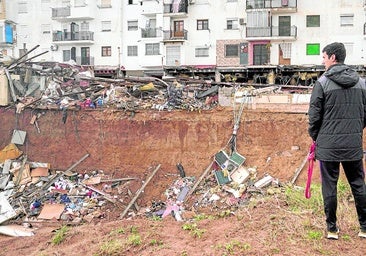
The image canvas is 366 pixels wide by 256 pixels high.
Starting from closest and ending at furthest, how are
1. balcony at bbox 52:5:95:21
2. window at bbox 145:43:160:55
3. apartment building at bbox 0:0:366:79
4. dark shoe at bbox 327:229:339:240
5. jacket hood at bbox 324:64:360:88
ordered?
jacket hood at bbox 324:64:360:88 < dark shoe at bbox 327:229:339:240 < apartment building at bbox 0:0:366:79 < window at bbox 145:43:160:55 < balcony at bbox 52:5:95:21

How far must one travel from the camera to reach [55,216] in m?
11.7

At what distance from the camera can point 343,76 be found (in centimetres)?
415

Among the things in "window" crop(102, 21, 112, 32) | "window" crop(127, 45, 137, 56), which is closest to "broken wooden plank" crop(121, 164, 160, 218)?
"window" crop(127, 45, 137, 56)

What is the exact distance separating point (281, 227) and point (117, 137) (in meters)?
10.0

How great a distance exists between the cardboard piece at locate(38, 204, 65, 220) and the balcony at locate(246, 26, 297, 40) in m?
21.1

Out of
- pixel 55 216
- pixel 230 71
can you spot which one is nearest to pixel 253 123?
pixel 55 216

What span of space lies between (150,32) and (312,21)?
11.9m

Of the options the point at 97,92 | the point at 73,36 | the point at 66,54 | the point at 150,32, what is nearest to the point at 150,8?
the point at 150,32

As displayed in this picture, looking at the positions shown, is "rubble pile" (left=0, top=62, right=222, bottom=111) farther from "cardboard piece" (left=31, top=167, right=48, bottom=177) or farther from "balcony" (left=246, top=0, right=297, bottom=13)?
"balcony" (left=246, top=0, right=297, bottom=13)

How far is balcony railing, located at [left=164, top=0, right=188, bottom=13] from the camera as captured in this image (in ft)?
102

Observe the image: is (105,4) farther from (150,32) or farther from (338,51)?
(338,51)

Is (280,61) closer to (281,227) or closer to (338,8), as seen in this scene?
(338,8)

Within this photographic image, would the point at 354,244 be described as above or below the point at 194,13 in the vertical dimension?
below

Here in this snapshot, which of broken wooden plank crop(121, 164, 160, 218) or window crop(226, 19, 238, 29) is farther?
window crop(226, 19, 238, 29)
